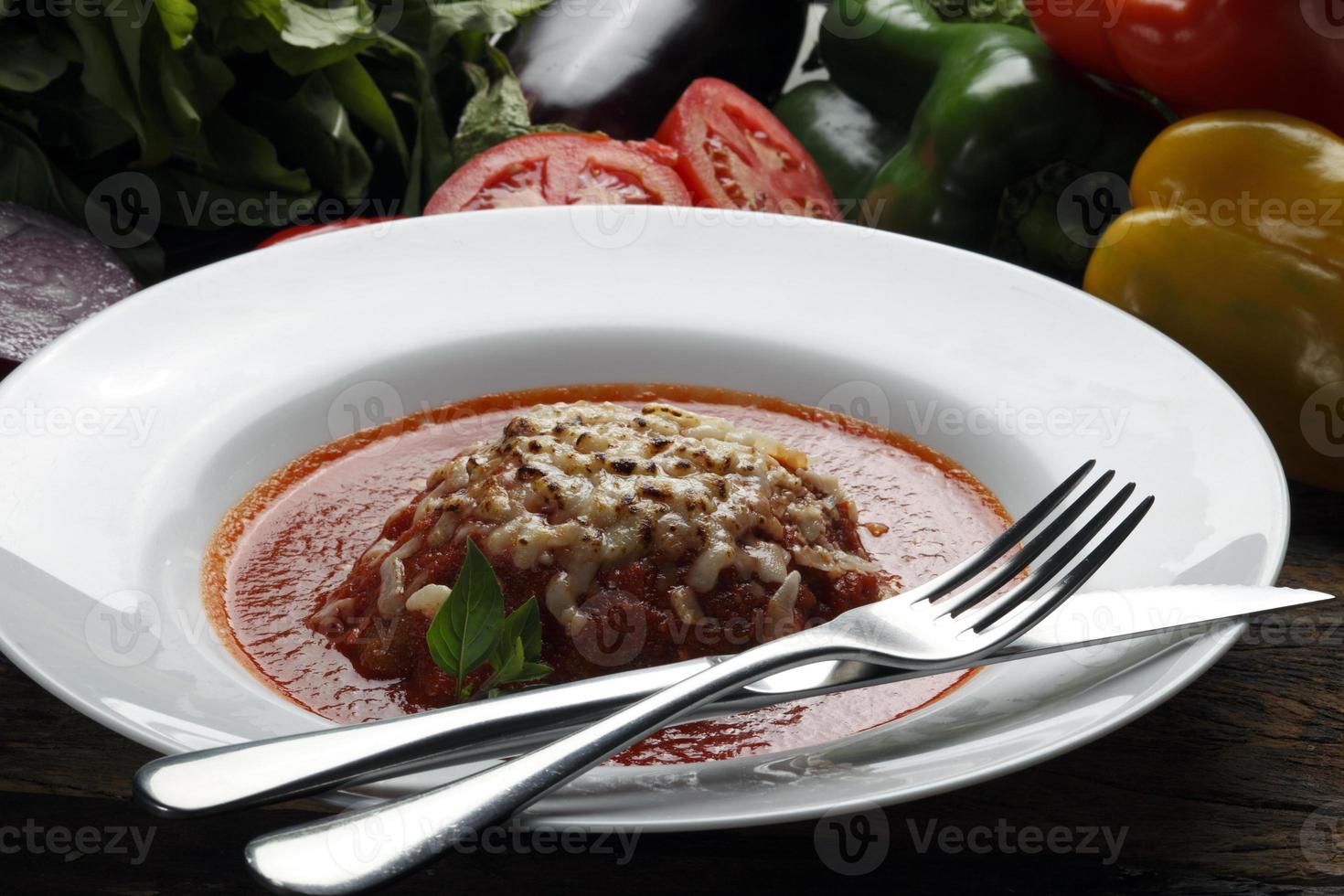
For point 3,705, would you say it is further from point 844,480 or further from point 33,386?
point 844,480

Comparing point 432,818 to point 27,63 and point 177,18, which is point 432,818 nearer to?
point 177,18

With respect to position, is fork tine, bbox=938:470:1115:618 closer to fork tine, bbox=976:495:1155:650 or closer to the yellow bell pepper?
fork tine, bbox=976:495:1155:650

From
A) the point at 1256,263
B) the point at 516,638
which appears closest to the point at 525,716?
the point at 516,638

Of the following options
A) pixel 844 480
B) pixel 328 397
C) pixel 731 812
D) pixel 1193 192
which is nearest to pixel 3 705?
pixel 328 397

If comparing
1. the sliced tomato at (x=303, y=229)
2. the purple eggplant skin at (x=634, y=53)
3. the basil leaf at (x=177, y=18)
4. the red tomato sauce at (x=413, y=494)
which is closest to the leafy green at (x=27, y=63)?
the basil leaf at (x=177, y=18)

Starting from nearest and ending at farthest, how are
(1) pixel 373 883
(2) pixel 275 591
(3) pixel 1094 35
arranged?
1. (1) pixel 373 883
2. (2) pixel 275 591
3. (3) pixel 1094 35

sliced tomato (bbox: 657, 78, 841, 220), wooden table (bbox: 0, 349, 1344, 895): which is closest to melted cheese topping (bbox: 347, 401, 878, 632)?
wooden table (bbox: 0, 349, 1344, 895)
